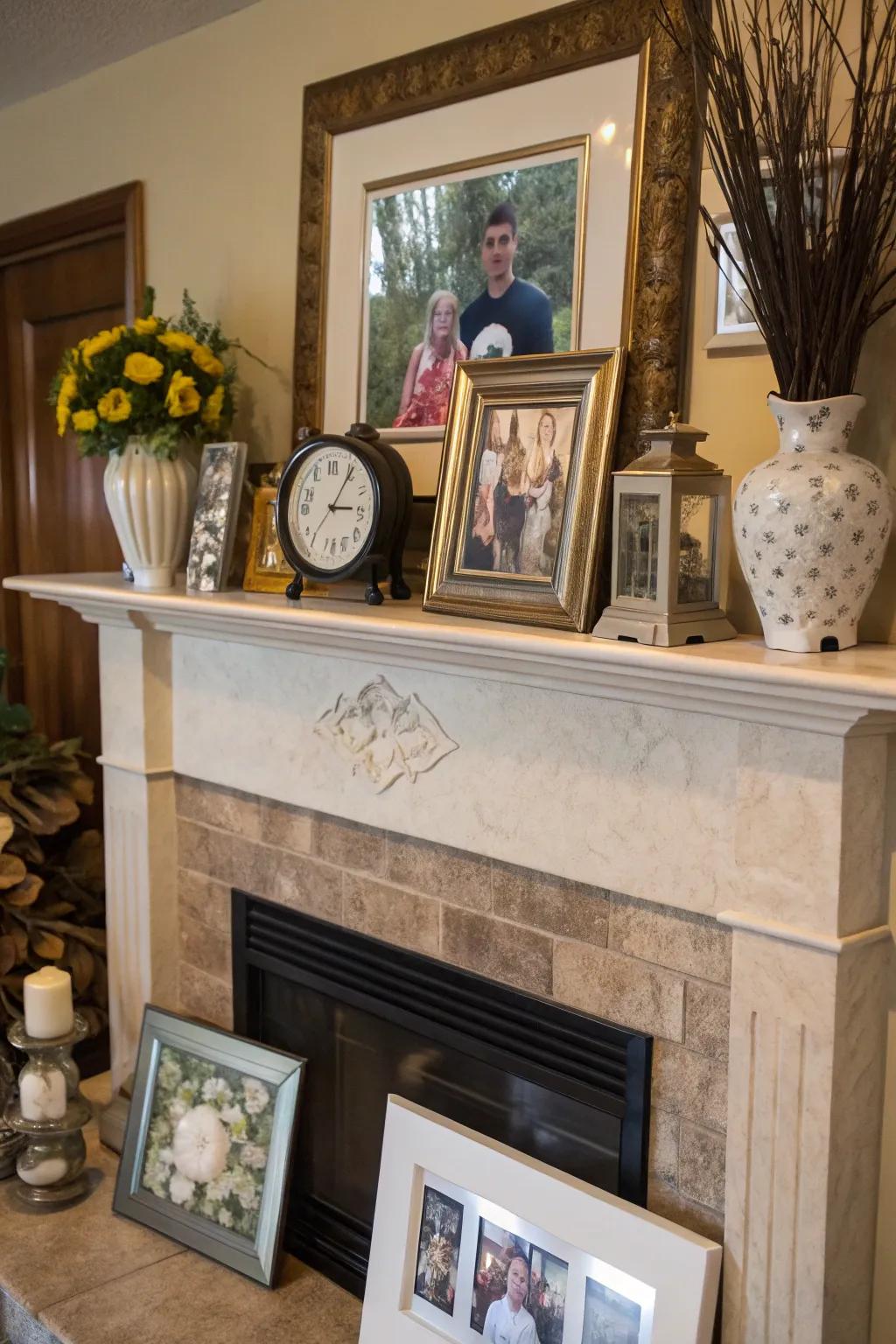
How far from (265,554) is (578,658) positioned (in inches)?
31.9

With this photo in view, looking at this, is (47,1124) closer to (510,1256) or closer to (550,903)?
(510,1256)

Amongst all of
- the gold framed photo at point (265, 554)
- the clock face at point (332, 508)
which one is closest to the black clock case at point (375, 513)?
the clock face at point (332, 508)

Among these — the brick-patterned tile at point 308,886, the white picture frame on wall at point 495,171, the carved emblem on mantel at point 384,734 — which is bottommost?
the brick-patterned tile at point 308,886

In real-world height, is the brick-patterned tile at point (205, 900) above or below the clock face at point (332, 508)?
below

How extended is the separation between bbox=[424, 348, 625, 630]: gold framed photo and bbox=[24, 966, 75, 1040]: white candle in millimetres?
1068

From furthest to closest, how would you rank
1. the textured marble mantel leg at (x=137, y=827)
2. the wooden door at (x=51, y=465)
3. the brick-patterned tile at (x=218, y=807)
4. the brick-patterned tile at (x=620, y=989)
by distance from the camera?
the wooden door at (x=51, y=465) → the textured marble mantel leg at (x=137, y=827) → the brick-patterned tile at (x=218, y=807) → the brick-patterned tile at (x=620, y=989)

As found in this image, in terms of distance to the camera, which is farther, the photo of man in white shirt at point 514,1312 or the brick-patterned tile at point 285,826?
the brick-patterned tile at point 285,826

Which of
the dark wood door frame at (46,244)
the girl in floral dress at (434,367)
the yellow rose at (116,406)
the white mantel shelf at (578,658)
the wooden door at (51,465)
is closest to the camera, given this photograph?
the white mantel shelf at (578,658)

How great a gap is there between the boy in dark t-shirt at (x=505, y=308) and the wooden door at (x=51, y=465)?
45.3 inches

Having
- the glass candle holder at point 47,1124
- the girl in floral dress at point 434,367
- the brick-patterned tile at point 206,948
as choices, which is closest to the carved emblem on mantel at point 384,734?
the girl in floral dress at point 434,367

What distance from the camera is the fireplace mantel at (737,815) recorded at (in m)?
1.25

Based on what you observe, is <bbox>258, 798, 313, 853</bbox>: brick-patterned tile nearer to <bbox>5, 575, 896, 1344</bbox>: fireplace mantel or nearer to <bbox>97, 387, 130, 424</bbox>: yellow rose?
<bbox>5, 575, 896, 1344</bbox>: fireplace mantel

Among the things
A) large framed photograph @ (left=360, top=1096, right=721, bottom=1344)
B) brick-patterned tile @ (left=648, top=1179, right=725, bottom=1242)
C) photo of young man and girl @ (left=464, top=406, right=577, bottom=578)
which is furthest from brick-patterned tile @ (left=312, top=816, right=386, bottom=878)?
brick-patterned tile @ (left=648, top=1179, right=725, bottom=1242)

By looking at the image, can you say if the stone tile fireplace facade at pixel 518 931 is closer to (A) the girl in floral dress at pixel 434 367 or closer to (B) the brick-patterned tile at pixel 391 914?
(B) the brick-patterned tile at pixel 391 914
